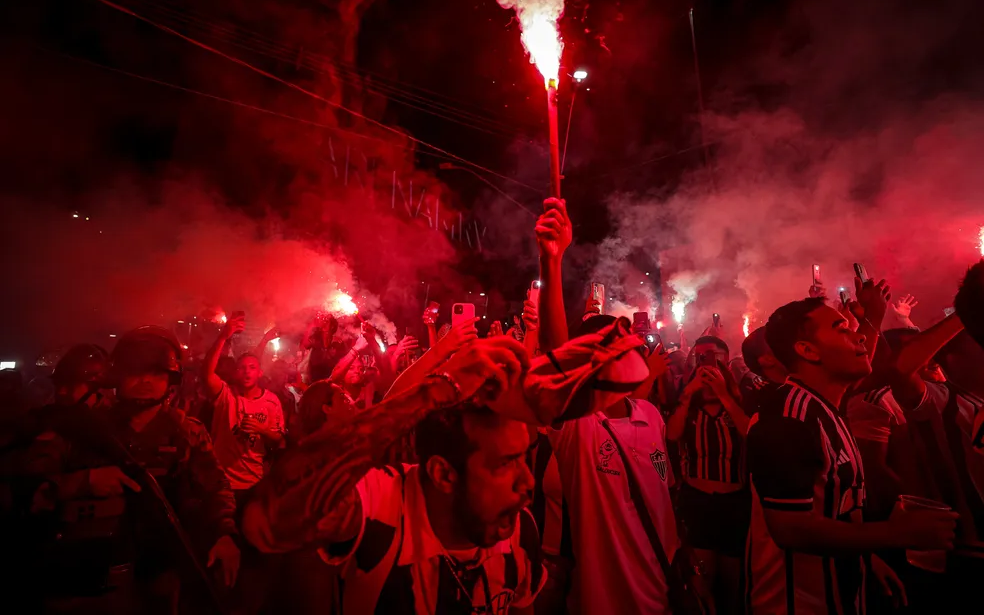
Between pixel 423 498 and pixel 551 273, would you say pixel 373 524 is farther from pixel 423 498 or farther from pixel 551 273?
pixel 551 273

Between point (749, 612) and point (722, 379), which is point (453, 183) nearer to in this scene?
point (722, 379)

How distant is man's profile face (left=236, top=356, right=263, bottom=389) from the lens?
5453 mm

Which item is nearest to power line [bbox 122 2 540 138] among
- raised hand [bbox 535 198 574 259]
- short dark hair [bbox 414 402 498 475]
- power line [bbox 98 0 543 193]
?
power line [bbox 98 0 543 193]

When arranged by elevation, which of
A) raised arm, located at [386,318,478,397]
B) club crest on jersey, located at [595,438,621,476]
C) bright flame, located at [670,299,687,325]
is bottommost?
club crest on jersey, located at [595,438,621,476]

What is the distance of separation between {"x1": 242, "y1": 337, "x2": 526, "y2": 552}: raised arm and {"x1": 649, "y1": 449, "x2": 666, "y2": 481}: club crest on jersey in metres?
1.81

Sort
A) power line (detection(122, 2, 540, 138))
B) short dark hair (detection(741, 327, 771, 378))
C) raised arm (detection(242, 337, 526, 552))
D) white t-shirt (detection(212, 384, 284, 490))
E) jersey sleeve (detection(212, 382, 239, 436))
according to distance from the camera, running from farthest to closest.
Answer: power line (detection(122, 2, 540, 138)) < jersey sleeve (detection(212, 382, 239, 436)) < white t-shirt (detection(212, 384, 284, 490)) < short dark hair (detection(741, 327, 771, 378)) < raised arm (detection(242, 337, 526, 552))

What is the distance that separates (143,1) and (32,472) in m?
5.53

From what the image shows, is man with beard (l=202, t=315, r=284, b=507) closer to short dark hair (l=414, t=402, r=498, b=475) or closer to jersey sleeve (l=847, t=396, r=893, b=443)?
short dark hair (l=414, t=402, r=498, b=475)

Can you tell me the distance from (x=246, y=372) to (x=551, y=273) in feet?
14.7

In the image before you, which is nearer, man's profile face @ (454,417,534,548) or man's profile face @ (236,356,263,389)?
man's profile face @ (454,417,534,548)

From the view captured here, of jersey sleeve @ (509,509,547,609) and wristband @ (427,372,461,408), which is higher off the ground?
wristband @ (427,372,461,408)

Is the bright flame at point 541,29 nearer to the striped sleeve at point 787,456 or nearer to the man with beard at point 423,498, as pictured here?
the man with beard at point 423,498

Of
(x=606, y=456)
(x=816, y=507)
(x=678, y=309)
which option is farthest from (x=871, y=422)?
(x=678, y=309)

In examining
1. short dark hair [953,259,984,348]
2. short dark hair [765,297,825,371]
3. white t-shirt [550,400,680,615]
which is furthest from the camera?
short dark hair [765,297,825,371]
